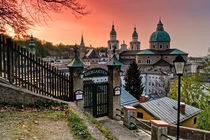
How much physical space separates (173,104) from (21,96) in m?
13.8

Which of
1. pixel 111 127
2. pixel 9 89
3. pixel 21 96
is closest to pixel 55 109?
pixel 21 96

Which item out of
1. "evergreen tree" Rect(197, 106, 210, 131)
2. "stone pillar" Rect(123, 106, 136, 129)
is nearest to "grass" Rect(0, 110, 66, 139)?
"stone pillar" Rect(123, 106, 136, 129)

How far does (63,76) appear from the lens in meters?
8.64

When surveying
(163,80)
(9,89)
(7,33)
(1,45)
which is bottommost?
(163,80)

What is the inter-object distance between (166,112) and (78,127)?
36.4ft

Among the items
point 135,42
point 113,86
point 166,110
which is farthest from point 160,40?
point 113,86

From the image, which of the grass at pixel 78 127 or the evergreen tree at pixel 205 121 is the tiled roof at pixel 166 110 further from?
the grass at pixel 78 127

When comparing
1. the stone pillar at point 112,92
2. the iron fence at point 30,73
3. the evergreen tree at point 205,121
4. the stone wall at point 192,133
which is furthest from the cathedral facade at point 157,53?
the iron fence at point 30,73

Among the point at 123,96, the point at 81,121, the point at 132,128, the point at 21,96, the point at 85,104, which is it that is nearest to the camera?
the point at 81,121

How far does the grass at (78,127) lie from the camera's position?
5.43 m

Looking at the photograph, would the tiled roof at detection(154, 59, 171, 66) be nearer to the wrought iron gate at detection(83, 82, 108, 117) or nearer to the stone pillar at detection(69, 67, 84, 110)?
the wrought iron gate at detection(83, 82, 108, 117)

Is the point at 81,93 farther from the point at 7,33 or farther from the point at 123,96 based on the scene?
the point at 123,96

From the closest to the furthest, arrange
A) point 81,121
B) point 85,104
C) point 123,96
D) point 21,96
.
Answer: point 81,121 < point 21,96 < point 85,104 < point 123,96

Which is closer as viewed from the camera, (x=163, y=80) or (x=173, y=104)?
(x=173, y=104)
